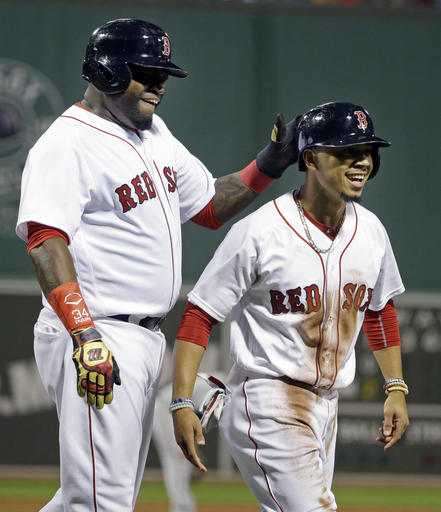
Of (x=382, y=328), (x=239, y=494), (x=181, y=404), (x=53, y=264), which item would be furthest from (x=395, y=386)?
(x=239, y=494)

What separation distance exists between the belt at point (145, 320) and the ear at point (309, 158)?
71cm

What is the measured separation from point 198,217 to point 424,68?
5.32 m

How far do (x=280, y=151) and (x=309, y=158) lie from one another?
0.36m

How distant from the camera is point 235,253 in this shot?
132 inches

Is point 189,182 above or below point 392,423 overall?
above

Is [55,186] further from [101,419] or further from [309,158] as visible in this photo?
[309,158]

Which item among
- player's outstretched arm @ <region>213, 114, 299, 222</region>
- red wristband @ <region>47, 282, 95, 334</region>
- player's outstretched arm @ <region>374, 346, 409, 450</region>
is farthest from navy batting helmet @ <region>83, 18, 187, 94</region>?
player's outstretched arm @ <region>374, 346, 409, 450</region>

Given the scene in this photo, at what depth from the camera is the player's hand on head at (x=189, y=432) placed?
3.22 m

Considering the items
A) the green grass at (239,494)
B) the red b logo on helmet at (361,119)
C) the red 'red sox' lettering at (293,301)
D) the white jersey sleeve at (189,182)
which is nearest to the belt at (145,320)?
the red 'red sox' lettering at (293,301)

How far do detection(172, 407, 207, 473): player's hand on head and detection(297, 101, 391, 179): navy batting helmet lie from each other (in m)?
0.97

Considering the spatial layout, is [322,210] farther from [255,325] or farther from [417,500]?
[417,500]

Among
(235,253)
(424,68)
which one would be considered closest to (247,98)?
(424,68)

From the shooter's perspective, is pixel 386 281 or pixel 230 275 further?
pixel 386 281

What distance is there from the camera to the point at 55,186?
3141 mm
